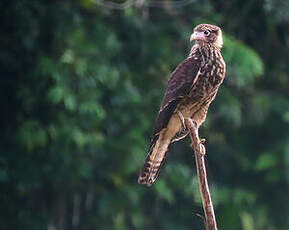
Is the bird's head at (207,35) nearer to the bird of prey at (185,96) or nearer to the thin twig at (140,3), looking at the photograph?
the bird of prey at (185,96)

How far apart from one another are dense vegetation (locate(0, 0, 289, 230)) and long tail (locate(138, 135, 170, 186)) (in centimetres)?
238

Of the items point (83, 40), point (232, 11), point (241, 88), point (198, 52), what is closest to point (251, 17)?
point (232, 11)

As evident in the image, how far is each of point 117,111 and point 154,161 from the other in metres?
3.17

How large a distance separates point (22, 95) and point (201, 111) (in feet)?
9.06

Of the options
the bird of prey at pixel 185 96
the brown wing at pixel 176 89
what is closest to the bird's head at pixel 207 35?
the bird of prey at pixel 185 96

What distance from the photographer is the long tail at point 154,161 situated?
152 inches

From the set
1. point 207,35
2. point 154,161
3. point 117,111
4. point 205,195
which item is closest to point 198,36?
point 207,35

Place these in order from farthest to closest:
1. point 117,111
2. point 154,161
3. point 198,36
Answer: point 117,111, point 198,36, point 154,161

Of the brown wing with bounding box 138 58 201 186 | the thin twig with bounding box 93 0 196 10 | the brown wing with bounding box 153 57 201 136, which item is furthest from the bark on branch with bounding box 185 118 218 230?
the thin twig with bounding box 93 0 196 10

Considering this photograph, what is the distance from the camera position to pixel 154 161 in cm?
399

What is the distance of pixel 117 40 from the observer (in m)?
7.21

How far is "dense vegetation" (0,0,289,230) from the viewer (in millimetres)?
6738

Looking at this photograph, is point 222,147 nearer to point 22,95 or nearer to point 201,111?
point 22,95

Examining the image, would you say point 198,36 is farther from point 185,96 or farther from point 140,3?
point 140,3
